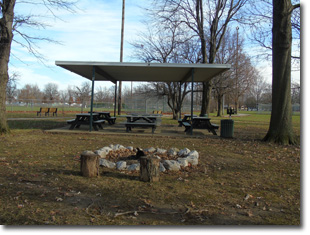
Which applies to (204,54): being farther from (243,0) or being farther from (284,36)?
(284,36)

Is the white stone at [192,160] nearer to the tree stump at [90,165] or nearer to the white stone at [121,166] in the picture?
the white stone at [121,166]

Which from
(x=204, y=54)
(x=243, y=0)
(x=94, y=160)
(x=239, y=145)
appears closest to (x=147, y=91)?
(x=204, y=54)

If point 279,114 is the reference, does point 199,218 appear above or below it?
below

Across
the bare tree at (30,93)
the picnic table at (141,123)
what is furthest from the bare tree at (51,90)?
the picnic table at (141,123)

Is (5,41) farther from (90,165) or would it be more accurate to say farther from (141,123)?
(90,165)

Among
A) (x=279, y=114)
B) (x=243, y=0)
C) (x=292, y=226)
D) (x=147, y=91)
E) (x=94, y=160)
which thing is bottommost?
(x=292, y=226)

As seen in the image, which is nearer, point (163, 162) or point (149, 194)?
point (149, 194)

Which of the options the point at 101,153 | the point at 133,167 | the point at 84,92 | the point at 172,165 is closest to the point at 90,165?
the point at 133,167

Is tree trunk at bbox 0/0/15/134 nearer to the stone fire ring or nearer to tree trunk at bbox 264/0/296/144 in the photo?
the stone fire ring

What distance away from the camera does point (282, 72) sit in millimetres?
8984

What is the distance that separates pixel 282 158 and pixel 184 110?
29.1 meters

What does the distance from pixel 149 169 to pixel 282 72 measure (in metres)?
7.20

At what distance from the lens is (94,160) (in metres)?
4.66

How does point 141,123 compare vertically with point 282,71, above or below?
below
